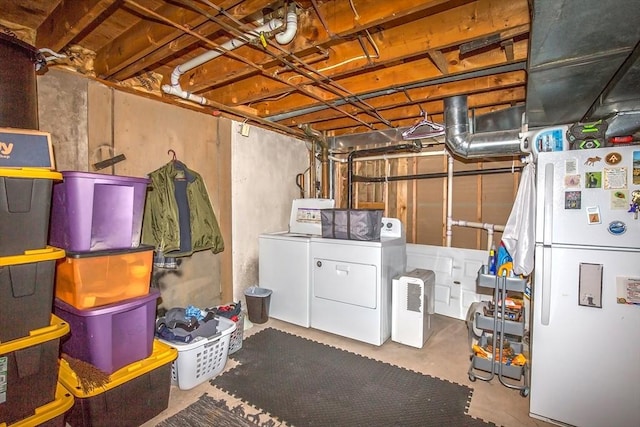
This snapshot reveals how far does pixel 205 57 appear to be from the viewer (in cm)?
207

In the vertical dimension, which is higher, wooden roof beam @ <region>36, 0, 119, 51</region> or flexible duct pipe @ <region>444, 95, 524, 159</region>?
wooden roof beam @ <region>36, 0, 119, 51</region>

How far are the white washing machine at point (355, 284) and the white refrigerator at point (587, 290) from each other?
1205 millimetres

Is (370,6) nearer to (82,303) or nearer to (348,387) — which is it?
(82,303)

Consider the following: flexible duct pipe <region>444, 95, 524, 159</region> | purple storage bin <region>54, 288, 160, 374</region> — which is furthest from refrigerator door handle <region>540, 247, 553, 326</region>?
purple storage bin <region>54, 288, 160, 374</region>

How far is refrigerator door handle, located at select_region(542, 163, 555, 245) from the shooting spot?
6.16 ft

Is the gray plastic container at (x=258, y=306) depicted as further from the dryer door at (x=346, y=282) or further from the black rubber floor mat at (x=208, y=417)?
the black rubber floor mat at (x=208, y=417)

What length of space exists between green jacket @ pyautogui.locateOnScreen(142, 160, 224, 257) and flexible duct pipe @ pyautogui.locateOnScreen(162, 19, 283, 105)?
60 cm

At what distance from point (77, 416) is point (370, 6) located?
275 cm

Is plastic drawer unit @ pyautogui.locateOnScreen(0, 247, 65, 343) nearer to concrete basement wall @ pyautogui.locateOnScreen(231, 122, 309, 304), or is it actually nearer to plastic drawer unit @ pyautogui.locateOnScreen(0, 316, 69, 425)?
plastic drawer unit @ pyautogui.locateOnScreen(0, 316, 69, 425)

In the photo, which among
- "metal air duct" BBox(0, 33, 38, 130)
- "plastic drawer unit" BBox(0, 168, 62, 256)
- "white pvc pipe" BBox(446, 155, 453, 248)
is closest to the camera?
"plastic drawer unit" BBox(0, 168, 62, 256)

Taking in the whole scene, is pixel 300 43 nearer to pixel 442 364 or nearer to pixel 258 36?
pixel 258 36

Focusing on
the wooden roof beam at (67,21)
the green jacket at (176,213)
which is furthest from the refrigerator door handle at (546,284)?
the wooden roof beam at (67,21)

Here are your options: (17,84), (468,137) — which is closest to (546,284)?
(468,137)

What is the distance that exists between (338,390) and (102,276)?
5.66 ft
